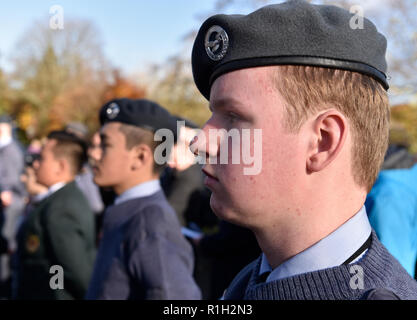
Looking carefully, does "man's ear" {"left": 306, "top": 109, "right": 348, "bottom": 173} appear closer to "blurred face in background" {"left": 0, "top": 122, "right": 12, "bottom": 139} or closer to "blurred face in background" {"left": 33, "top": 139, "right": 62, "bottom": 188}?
"blurred face in background" {"left": 33, "top": 139, "right": 62, "bottom": 188}

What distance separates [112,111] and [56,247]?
123 cm

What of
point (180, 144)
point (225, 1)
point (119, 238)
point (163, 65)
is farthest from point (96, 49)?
point (119, 238)

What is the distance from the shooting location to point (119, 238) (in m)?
2.79

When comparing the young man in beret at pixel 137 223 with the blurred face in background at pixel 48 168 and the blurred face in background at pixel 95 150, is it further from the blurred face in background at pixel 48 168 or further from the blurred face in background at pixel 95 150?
the blurred face in background at pixel 48 168

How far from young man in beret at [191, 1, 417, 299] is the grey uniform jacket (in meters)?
1.36

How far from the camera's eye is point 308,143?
1252 mm

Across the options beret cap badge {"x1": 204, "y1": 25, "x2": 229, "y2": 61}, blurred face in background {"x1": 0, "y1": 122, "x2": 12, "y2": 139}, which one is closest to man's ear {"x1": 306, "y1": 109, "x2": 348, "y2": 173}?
beret cap badge {"x1": 204, "y1": 25, "x2": 229, "y2": 61}

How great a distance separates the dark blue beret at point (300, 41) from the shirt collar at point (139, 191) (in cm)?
188

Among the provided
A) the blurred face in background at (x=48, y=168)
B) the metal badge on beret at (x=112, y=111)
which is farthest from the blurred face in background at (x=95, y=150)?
the blurred face in background at (x=48, y=168)

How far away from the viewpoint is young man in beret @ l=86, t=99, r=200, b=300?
2.61 meters

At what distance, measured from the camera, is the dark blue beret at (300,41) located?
125 centimetres

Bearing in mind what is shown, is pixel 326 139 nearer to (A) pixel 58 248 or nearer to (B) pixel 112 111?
(B) pixel 112 111

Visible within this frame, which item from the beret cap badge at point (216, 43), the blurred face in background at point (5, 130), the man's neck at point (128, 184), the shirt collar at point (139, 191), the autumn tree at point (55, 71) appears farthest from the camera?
the autumn tree at point (55, 71)

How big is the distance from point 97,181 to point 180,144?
1.96 meters
